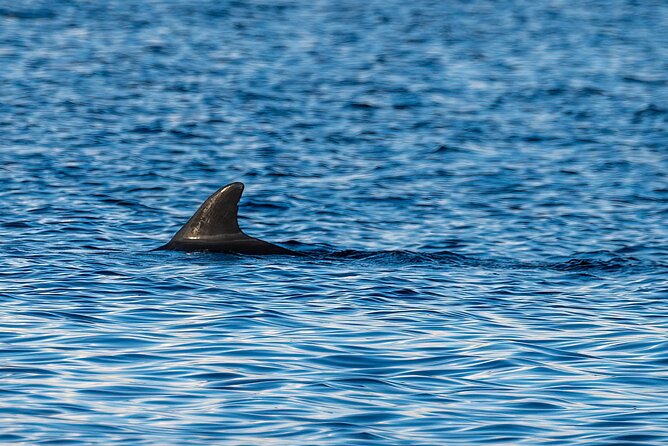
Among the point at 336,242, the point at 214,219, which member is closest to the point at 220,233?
the point at 214,219

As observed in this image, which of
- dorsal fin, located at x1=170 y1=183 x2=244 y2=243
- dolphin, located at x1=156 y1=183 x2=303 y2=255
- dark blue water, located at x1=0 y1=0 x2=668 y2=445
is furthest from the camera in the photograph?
dorsal fin, located at x1=170 y1=183 x2=244 y2=243

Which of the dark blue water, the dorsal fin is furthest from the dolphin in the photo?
the dark blue water

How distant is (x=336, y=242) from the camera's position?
71.1 feet

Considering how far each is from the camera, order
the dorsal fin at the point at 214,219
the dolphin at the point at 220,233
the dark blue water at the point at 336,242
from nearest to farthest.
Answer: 1. the dark blue water at the point at 336,242
2. the dolphin at the point at 220,233
3. the dorsal fin at the point at 214,219

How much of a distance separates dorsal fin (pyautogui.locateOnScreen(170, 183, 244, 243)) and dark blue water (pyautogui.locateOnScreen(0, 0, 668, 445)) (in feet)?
2.64

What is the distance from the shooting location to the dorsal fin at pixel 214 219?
19828 millimetres

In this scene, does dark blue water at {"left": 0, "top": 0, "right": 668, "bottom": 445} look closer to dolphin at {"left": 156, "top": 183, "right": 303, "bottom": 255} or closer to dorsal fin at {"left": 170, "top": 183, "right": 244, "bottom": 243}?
dolphin at {"left": 156, "top": 183, "right": 303, "bottom": 255}

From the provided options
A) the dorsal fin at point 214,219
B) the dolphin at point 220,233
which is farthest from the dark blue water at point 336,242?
the dorsal fin at point 214,219

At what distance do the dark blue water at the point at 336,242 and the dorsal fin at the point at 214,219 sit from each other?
0.81m

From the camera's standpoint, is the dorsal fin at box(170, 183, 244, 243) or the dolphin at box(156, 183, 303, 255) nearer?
the dolphin at box(156, 183, 303, 255)

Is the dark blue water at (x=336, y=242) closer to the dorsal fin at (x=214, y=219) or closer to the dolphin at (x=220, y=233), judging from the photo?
the dolphin at (x=220, y=233)

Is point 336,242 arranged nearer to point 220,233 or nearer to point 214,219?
point 220,233

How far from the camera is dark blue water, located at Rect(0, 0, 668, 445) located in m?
12.1

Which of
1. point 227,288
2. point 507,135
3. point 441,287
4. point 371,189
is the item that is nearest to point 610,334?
point 441,287
